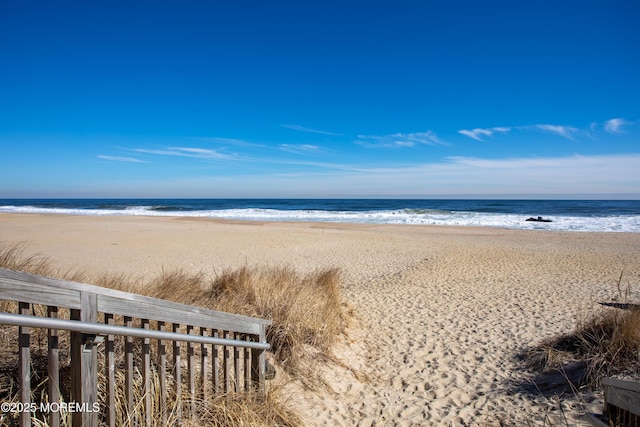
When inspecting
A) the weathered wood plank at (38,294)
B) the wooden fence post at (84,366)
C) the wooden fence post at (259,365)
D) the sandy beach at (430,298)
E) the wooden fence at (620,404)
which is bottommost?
the sandy beach at (430,298)

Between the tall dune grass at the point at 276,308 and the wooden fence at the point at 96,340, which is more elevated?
the wooden fence at the point at 96,340

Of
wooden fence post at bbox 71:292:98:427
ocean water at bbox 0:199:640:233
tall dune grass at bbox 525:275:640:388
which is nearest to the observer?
wooden fence post at bbox 71:292:98:427

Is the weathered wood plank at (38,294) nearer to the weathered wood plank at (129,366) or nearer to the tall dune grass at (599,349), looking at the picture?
the weathered wood plank at (129,366)

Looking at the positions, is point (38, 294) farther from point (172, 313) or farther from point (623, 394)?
point (623, 394)

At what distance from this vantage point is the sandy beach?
4570 millimetres

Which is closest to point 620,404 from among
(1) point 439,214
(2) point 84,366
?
(2) point 84,366

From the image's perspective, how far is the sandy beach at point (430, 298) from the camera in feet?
15.0

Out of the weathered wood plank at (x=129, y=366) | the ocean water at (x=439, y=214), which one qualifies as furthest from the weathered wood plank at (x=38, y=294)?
the ocean water at (x=439, y=214)

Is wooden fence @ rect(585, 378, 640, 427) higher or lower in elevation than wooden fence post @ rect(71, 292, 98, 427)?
lower

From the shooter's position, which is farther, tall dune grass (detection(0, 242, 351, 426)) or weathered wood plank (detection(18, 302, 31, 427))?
tall dune grass (detection(0, 242, 351, 426))

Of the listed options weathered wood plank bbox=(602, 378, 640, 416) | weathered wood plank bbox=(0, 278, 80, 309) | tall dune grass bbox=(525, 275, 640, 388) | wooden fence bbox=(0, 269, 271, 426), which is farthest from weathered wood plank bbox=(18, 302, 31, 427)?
tall dune grass bbox=(525, 275, 640, 388)

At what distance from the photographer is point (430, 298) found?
9.42 m

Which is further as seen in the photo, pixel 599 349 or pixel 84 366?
pixel 599 349

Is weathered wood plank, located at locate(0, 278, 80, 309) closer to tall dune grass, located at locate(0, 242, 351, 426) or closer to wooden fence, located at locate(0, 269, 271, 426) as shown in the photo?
wooden fence, located at locate(0, 269, 271, 426)
